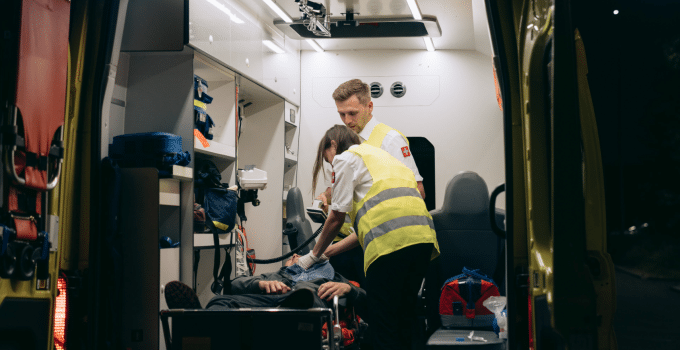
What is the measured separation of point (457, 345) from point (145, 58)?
285cm

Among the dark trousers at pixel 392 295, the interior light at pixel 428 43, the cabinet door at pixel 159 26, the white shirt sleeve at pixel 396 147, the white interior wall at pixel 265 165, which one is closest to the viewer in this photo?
the dark trousers at pixel 392 295

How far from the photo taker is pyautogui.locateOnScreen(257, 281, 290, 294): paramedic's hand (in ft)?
11.0

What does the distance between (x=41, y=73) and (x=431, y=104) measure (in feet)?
17.1

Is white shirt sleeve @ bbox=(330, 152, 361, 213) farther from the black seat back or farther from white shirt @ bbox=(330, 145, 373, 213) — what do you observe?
the black seat back

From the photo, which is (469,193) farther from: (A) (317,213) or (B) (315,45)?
(B) (315,45)

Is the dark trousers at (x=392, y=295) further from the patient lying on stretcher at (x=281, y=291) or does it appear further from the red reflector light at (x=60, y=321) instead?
the red reflector light at (x=60, y=321)

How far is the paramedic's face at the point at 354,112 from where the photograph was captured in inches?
183

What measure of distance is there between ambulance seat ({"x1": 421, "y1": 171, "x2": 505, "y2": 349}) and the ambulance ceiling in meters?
1.79

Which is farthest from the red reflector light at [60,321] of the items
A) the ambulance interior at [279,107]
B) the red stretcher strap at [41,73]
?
the red stretcher strap at [41,73]

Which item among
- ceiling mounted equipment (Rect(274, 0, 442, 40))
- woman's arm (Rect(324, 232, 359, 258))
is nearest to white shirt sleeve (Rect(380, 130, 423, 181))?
woman's arm (Rect(324, 232, 359, 258))

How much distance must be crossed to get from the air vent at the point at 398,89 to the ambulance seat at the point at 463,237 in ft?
8.47

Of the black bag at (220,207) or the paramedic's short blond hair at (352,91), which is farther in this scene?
the paramedic's short blond hair at (352,91)

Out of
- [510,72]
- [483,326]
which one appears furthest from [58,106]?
[483,326]

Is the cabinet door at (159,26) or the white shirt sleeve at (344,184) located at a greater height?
the cabinet door at (159,26)
